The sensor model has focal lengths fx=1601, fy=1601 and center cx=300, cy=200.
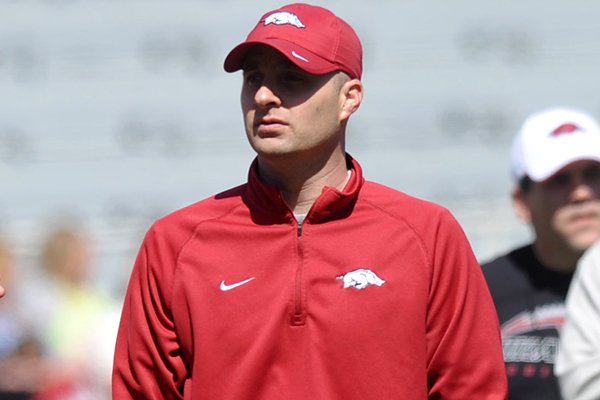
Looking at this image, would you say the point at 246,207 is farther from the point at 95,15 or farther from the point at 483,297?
the point at 95,15

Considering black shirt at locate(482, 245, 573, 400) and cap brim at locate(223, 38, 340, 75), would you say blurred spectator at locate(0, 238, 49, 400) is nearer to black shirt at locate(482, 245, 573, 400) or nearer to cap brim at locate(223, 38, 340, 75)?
black shirt at locate(482, 245, 573, 400)

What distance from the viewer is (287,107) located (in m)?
4.06

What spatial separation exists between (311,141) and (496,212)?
609 cm

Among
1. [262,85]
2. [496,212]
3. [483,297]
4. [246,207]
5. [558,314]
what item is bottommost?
[496,212]

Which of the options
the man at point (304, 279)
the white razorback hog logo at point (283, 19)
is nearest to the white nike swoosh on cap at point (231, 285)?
the man at point (304, 279)

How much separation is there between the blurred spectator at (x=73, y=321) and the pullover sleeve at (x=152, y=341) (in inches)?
117

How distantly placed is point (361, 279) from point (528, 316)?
1.31 metres

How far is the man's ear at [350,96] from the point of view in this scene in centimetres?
418

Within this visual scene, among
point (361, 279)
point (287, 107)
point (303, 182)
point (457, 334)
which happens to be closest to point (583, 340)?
point (457, 334)

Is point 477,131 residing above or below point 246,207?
below

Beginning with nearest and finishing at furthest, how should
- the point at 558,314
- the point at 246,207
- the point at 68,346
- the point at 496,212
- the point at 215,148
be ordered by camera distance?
the point at 246,207
the point at 558,314
the point at 68,346
the point at 496,212
the point at 215,148

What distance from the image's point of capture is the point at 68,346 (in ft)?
24.5

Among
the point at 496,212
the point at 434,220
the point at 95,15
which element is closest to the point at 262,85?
the point at 434,220

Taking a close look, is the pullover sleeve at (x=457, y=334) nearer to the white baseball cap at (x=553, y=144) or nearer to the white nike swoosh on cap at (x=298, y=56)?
the white nike swoosh on cap at (x=298, y=56)
